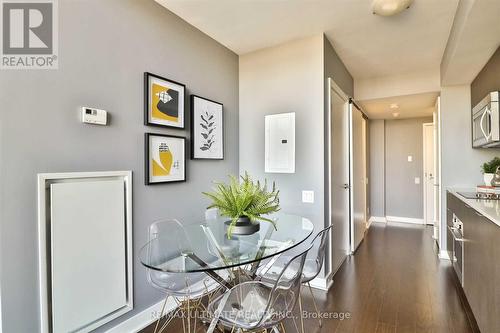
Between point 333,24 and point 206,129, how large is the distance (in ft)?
5.24

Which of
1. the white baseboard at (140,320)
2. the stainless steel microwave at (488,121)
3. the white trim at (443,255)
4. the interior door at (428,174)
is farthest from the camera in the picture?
the interior door at (428,174)

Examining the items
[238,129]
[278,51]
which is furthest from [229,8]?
[238,129]

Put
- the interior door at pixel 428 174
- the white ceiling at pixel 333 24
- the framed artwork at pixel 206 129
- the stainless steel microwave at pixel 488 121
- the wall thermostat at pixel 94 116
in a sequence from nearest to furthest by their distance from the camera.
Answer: the wall thermostat at pixel 94 116 < the white ceiling at pixel 333 24 < the stainless steel microwave at pixel 488 121 < the framed artwork at pixel 206 129 < the interior door at pixel 428 174

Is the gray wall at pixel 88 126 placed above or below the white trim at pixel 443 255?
above

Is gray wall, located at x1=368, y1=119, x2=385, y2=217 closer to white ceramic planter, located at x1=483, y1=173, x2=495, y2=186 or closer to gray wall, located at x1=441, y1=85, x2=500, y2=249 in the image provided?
gray wall, located at x1=441, y1=85, x2=500, y2=249

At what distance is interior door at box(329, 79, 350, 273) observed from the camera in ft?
9.73

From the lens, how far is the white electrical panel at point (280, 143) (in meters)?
2.91

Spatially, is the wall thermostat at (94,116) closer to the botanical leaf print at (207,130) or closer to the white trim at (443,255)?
the botanical leaf print at (207,130)

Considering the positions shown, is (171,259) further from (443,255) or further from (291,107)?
(443,255)

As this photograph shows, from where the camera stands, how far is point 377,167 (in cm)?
590

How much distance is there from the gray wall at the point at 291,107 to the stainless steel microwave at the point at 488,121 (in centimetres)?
148

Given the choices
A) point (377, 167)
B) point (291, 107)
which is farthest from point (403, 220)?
point (291, 107)

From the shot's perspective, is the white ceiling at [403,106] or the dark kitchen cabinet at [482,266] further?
the white ceiling at [403,106]

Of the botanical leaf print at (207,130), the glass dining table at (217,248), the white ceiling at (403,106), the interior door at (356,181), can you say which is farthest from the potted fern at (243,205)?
the white ceiling at (403,106)
